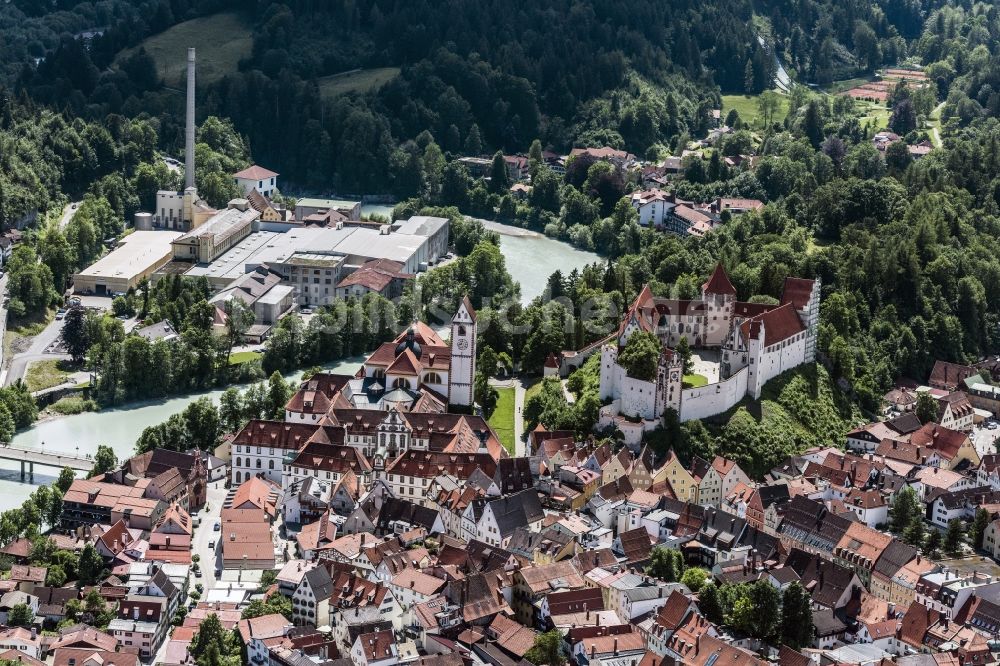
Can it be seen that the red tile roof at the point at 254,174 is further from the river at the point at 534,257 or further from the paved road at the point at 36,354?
the paved road at the point at 36,354

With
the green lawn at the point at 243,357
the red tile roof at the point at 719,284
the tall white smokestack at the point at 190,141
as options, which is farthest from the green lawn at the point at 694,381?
the tall white smokestack at the point at 190,141

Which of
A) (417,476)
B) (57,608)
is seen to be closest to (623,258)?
(417,476)

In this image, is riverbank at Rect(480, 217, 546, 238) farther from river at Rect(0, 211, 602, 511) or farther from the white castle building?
the white castle building

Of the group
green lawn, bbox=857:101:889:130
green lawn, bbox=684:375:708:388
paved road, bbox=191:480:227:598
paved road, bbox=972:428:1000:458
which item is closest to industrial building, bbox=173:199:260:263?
paved road, bbox=191:480:227:598

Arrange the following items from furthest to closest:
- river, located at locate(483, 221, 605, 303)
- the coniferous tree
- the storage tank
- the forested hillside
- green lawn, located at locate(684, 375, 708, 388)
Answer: the forested hillside < the storage tank < river, located at locate(483, 221, 605, 303) < green lawn, located at locate(684, 375, 708, 388) < the coniferous tree

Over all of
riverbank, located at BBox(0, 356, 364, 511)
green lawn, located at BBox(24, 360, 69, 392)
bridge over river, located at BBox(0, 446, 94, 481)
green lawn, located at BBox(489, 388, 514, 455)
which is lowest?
green lawn, located at BBox(24, 360, 69, 392)

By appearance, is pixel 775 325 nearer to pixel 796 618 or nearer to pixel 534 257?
pixel 796 618

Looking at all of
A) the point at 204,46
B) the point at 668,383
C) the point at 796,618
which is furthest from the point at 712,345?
the point at 204,46
